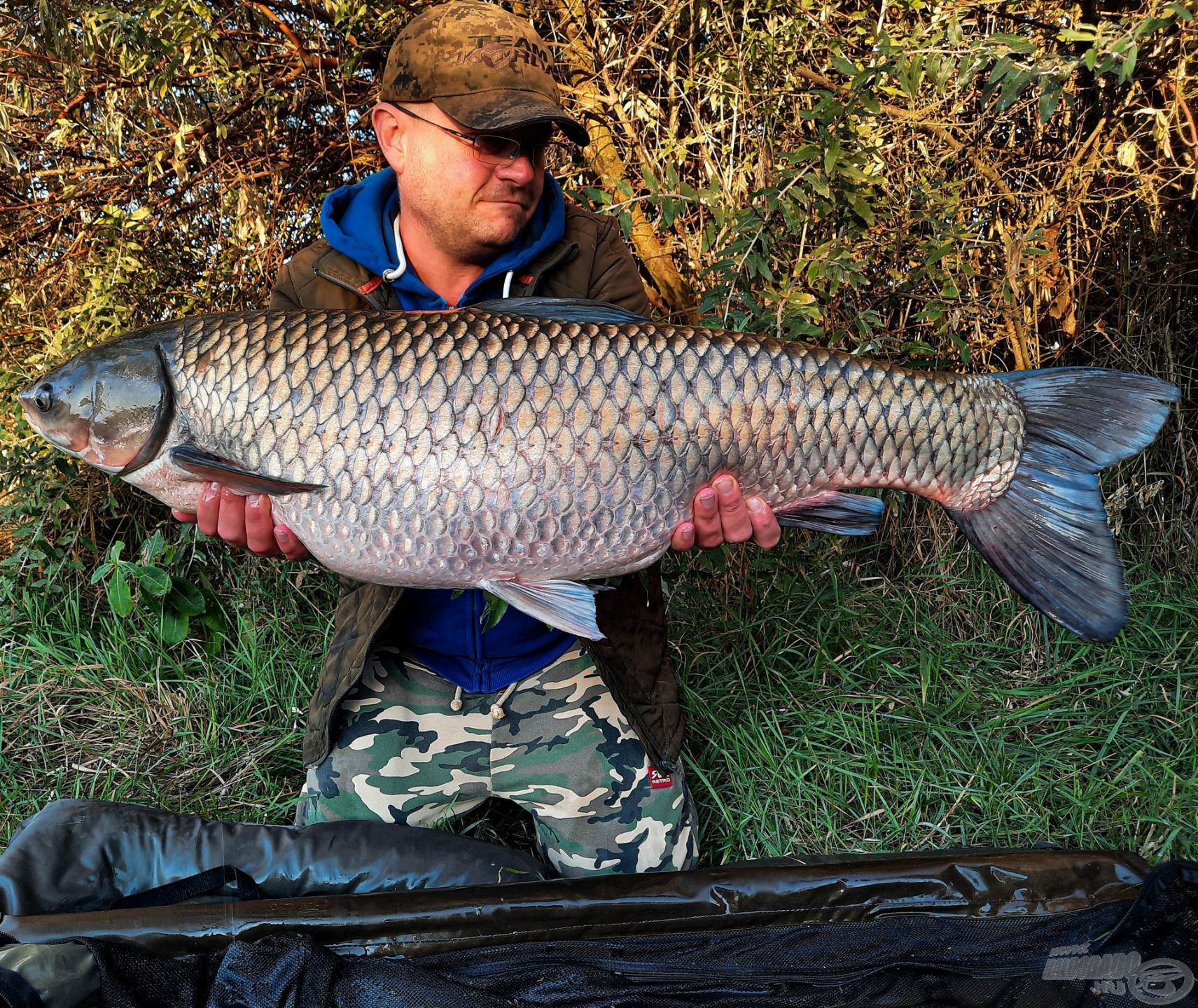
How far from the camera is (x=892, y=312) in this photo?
268 centimetres

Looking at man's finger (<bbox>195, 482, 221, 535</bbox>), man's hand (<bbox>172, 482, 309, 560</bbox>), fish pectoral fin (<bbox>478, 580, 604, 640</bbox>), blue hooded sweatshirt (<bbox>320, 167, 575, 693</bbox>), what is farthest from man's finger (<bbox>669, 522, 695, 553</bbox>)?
man's finger (<bbox>195, 482, 221, 535</bbox>)

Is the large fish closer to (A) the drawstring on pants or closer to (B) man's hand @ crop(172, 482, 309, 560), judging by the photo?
(B) man's hand @ crop(172, 482, 309, 560)

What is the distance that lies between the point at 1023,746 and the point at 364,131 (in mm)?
2180

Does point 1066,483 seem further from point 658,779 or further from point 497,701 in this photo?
point 497,701

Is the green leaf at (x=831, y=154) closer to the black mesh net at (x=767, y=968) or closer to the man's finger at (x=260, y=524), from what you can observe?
the man's finger at (x=260, y=524)

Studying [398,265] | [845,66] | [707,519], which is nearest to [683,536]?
[707,519]

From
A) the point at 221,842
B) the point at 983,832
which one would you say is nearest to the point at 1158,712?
the point at 983,832

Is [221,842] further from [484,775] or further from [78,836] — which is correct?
[484,775]

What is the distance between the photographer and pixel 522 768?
6.14ft

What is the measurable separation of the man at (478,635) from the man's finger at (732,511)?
37 centimetres

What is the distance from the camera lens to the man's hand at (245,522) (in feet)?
5.08

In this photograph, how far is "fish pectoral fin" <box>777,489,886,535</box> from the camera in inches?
60.9
